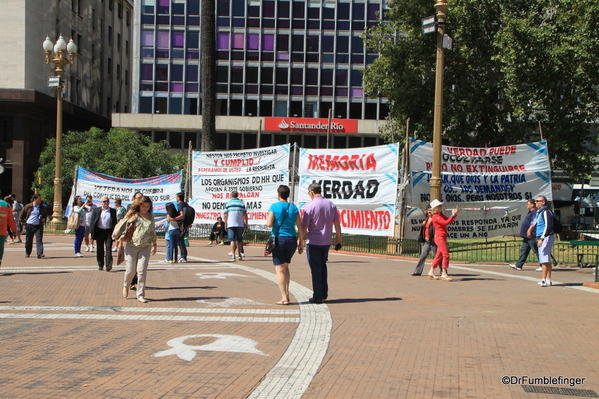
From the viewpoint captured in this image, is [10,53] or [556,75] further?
[10,53]

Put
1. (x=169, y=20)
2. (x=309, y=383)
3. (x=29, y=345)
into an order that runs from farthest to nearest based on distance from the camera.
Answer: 1. (x=169, y=20)
2. (x=29, y=345)
3. (x=309, y=383)

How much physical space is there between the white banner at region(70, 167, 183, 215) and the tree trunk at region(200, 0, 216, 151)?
6.34 feet

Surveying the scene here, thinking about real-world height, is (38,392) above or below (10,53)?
below

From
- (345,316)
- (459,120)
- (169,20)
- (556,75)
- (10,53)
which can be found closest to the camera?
(345,316)

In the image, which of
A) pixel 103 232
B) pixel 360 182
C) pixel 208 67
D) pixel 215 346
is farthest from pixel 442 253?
pixel 208 67

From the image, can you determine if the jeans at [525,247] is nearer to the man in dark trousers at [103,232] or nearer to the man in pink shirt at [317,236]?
the man in pink shirt at [317,236]

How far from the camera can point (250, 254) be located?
17.5 metres

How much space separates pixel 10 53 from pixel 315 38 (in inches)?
943

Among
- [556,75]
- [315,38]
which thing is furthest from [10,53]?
[556,75]

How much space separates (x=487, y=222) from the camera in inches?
641

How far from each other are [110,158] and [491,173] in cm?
2496

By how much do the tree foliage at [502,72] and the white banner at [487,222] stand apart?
31.1ft

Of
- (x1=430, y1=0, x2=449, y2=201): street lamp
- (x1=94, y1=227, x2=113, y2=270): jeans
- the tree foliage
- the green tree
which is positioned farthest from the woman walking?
the green tree

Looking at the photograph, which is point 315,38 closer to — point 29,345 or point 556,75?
point 556,75
